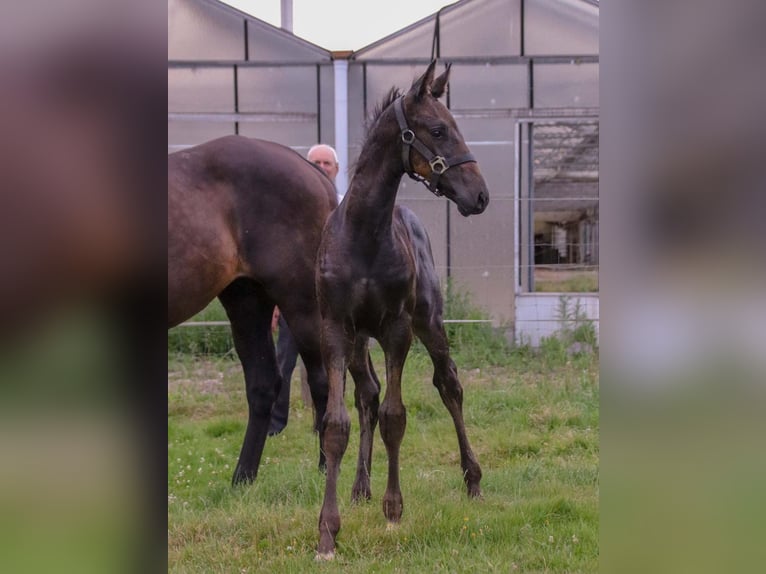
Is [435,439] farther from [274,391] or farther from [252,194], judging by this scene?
[252,194]

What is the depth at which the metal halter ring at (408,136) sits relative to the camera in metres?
3.20

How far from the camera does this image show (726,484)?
35.9 inches

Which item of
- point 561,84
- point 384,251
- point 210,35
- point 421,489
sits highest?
point 210,35

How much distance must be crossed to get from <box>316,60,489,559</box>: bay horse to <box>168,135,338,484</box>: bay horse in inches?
39.3

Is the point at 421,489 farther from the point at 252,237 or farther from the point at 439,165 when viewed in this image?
the point at 439,165

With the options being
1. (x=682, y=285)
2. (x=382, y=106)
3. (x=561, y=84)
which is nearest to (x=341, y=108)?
(x=561, y=84)

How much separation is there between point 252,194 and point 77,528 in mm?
3744

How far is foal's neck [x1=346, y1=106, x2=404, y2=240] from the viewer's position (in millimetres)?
3289

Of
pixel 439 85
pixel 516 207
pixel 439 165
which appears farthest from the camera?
pixel 516 207

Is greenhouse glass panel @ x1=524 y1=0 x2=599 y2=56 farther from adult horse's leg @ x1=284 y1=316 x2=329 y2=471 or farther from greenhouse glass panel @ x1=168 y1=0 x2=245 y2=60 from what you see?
adult horse's leg @ x1=284 y1=316 x2=329 y2=471

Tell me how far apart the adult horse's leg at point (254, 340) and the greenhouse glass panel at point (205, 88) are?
5.79m

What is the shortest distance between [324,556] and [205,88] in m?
8.13

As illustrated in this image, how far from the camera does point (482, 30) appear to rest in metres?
9.84

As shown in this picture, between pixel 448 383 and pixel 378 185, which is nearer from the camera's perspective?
pixel 378 185
